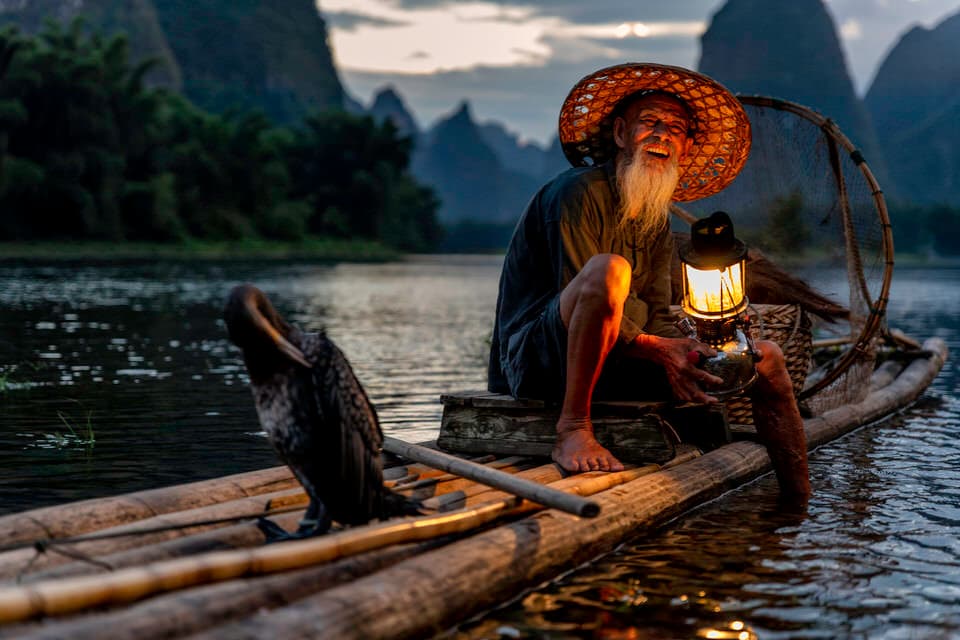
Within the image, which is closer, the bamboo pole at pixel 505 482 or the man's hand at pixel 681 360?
the bamboo pole at pixel 505 482

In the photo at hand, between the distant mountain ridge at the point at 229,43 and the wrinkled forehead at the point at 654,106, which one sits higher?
the distant mountain ridge at the point at 229,43

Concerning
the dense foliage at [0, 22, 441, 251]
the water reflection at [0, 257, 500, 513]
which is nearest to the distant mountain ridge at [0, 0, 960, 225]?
the dense foliage at [0, 22, 441, 251]

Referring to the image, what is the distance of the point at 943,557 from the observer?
3.76 m

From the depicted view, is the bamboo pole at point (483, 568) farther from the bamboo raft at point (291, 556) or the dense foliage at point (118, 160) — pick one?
the dense foliage at point (118, 160)

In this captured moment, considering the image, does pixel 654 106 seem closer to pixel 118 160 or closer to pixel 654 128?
pixel 654 128

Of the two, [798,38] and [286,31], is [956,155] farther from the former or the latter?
[286,31]

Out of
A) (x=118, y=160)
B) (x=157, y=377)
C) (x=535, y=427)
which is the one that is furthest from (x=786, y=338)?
(x=118, y=160)

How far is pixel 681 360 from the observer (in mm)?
3980

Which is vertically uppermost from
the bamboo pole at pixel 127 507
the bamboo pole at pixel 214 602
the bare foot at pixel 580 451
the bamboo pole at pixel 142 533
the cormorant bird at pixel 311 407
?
the cormorant bird at pixel 311 407

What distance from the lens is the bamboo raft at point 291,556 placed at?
2.18m

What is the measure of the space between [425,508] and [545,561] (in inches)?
15.4

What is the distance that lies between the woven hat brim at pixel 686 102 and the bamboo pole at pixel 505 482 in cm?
151

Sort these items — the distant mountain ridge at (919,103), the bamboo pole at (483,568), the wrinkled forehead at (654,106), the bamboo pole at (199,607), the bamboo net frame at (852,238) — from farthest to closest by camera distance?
the distant mountain ridge at (919,103), the bamboo net frame at (852,238), the wrinkled forehead at (654,106), the bamboo pole at (483,568), the bamboo pole at (199,607)

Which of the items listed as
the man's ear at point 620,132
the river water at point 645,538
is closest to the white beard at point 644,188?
the man's ear at point 620,132
